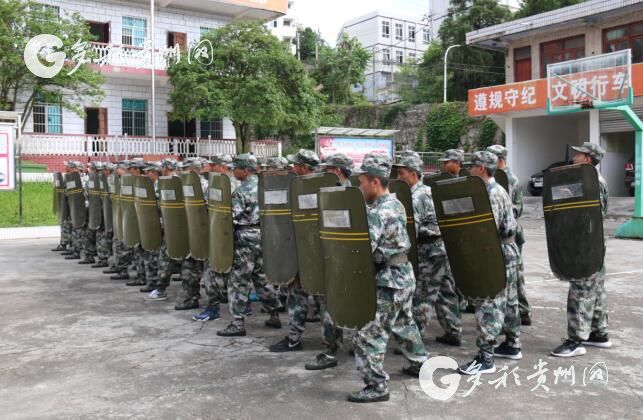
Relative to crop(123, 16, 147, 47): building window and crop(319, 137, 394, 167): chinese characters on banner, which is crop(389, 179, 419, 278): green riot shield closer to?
crop(319, 137, 394, 167): chinese characters on banner

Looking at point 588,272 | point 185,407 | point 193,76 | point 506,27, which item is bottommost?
point 185,407

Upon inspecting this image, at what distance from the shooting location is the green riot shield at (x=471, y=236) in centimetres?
442

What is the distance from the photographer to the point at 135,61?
2317cm

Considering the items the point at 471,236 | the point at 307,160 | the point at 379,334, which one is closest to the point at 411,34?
the point at 307,160

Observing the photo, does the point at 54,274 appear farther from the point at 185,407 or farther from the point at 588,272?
the point at 588,272

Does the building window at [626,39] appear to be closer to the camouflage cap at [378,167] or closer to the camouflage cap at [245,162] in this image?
the camouflage cap at [245,162]

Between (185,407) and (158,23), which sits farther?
(158,23)

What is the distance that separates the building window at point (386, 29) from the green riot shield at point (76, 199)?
54590 mm

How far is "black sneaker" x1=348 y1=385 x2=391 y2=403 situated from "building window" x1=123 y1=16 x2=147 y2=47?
2289cm

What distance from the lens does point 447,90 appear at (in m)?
35.1

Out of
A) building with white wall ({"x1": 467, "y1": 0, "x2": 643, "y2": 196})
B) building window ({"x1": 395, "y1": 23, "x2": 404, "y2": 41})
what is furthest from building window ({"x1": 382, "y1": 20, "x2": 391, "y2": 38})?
building with white wall ({"x1": 467, "y1": 0, "x2": 643, "y2": 196})

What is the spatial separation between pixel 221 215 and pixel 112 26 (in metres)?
20.5

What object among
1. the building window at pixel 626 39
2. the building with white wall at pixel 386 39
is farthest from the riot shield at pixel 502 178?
the building with white wall at pixel 386 39

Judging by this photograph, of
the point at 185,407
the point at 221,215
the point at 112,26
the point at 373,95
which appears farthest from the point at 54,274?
the point at 373,95
